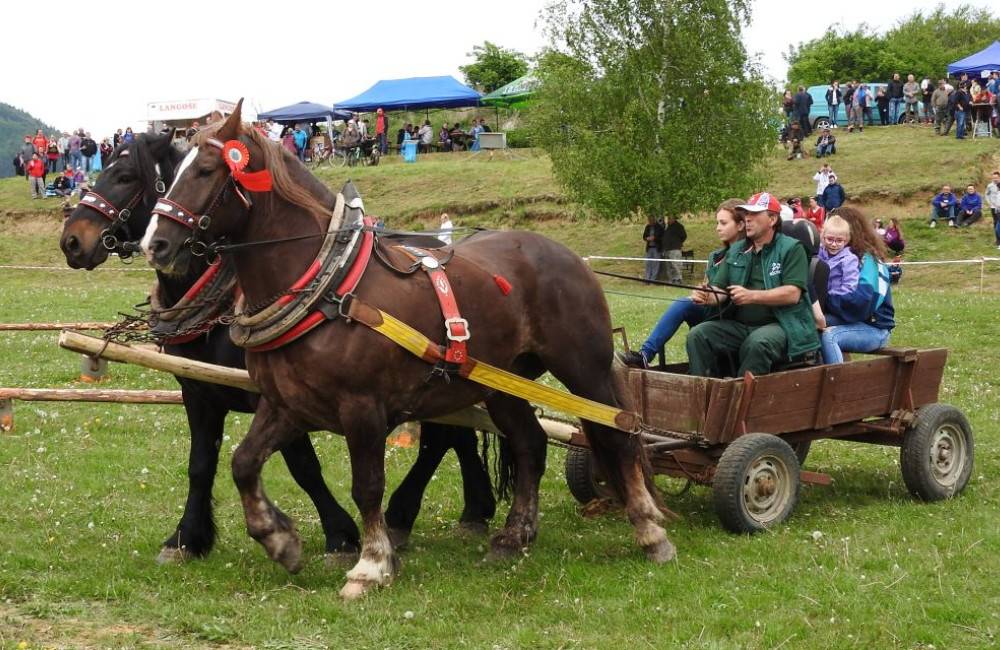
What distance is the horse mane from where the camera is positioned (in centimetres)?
585

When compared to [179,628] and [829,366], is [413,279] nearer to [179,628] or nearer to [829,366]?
[179,628]

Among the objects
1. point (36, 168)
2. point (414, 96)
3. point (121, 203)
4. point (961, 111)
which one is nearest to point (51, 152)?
point (36, 168)

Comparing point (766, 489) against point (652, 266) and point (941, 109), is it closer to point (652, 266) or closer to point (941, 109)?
point (652, 266)

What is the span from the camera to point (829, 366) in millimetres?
7410

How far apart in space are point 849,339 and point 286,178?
4.24m

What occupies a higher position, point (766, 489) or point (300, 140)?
point (300, 140)

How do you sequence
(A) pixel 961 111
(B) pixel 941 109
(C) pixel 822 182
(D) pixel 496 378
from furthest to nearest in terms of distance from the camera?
(B) pixel 941 109 → (A) pixel 961 111 → (C) pixel 822 182 → (D) pixel 496 378

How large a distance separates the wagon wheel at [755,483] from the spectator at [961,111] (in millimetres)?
28755

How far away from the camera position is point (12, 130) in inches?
5310

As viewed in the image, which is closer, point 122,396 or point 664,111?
point 122,396

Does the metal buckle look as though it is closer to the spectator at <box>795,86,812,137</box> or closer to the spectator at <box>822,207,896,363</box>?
the spectator at <box>822,207,896,363</box>

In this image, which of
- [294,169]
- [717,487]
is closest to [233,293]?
[294,169]

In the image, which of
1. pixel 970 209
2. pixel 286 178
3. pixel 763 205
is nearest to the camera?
pixel 286 178

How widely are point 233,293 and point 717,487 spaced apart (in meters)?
3.03
